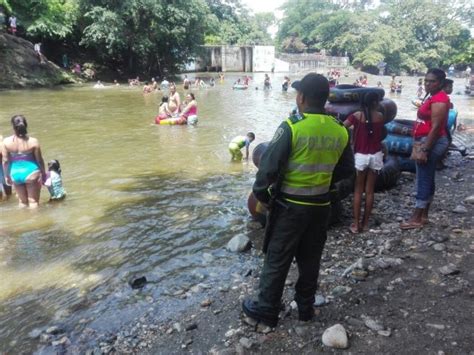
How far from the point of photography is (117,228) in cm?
659

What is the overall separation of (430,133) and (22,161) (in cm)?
611

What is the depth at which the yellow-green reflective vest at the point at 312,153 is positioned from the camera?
3139mm

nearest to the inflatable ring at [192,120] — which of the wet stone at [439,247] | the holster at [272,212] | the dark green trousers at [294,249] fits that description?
the wet stone at [439,247]

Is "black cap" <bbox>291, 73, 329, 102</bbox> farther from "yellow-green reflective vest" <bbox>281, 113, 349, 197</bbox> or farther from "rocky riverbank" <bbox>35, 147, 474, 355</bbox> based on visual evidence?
"rocky riverbank" <bbox>35, 147, 474, 355</bbox>

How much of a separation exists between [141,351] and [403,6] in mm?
80236

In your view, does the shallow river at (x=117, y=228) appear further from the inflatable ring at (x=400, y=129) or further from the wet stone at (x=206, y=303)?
the inflatable ring at (x=400, y=129)

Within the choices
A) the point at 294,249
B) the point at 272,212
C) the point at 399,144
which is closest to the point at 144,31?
the point at 399,144

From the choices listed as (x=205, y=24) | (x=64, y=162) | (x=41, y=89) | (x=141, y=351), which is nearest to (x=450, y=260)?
(x=141, y=351)

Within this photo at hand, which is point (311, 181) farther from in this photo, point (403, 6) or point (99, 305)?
point (403, 6)

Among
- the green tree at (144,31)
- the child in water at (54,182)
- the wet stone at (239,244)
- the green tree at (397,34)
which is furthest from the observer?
the green tree at (397,34)

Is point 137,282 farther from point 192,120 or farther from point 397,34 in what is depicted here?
point 397,34

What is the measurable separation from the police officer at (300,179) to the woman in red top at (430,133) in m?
2.24

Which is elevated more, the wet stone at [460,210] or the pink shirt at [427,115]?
the pink shirt at [427,115]

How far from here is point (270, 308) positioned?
141 inches
